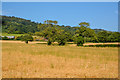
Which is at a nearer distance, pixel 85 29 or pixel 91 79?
pixel 91 79

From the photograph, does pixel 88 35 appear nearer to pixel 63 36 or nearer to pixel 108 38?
pixel 63 36

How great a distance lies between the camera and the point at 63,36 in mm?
56875

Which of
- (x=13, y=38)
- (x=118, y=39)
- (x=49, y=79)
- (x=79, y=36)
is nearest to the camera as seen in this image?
(x=49, y=79)

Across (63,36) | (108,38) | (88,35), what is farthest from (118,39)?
(63,36)

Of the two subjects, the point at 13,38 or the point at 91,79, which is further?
the point at 13,38

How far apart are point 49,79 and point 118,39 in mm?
81420

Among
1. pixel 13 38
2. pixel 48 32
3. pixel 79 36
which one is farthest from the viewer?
pixel 13 38

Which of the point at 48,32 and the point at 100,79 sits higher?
the point at 48,32

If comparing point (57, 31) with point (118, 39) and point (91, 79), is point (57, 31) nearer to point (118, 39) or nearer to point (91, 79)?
point (118, 39)

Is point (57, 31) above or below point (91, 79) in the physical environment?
above

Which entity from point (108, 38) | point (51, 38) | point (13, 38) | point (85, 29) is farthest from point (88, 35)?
point (13, 38)

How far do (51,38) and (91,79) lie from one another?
51.7 metres

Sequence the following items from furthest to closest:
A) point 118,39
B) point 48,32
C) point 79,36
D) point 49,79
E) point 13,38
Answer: point 13,38 < point 118,39 < point 48,32 < point 79,36 < point 49,79

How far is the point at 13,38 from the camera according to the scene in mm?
88875
